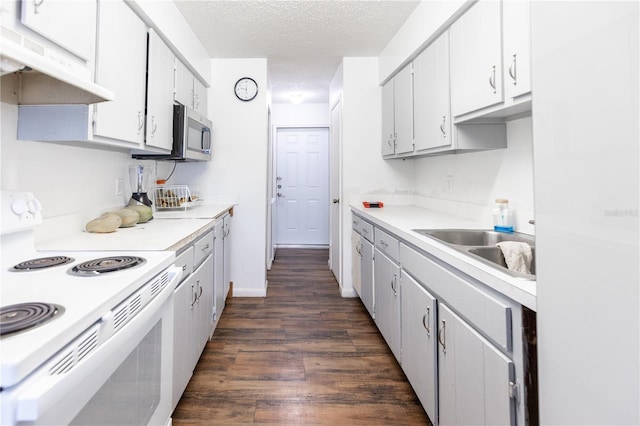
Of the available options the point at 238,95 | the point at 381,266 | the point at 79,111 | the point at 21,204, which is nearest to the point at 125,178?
the point at 79,111

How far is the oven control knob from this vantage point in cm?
105

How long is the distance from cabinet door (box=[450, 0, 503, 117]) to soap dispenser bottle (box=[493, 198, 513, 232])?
1.78ft

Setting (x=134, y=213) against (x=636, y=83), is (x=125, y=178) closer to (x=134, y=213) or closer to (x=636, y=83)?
(x=134, y=213)

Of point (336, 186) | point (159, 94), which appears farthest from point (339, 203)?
point (159, 94)

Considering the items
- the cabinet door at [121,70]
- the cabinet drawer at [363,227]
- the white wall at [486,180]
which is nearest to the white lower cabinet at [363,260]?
the cabinet drawer at [363,227]

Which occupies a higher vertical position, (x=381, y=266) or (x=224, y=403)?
(x=381, y=266)

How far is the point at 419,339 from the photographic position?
1.49 meters

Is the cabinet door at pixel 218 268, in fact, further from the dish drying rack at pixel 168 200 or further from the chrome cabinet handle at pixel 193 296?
the chrome cabinet handle at pixel 193 296

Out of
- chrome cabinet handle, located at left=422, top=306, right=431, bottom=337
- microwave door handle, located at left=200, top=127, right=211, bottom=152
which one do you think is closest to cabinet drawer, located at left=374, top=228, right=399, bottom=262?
chrome cabinet handle, located at left=422, top=306, right=431, bottom=337

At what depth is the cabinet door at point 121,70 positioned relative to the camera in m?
1.40

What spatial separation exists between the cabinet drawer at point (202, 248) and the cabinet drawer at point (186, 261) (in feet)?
0.25

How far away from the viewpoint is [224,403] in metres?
1.61

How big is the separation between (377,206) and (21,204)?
8.22ft

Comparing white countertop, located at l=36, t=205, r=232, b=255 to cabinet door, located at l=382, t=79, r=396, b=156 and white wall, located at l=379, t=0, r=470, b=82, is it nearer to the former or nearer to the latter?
cabinet door, located at l=382, t=79, r=396, b=156
